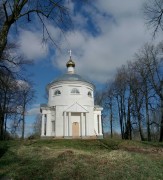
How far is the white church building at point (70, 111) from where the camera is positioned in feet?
88.0

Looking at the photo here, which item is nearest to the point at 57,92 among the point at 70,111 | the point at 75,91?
the point at 75,91

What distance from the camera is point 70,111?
27.0m

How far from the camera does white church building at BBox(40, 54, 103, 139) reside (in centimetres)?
2681

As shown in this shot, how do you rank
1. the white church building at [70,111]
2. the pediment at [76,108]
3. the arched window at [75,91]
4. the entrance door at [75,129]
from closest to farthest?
the white church building at [70,111]
the entrance door at [75,129]
the pediment at [76,108]
the arched window at [75,91]

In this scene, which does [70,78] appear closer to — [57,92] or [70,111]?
[57,92]

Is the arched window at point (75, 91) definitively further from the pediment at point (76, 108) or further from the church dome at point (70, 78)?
the pediment at point (76, 108)

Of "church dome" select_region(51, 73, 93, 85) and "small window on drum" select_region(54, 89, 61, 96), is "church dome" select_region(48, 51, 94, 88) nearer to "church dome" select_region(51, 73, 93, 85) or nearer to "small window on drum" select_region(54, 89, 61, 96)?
"church dome" select_region(51, 73, 93, 85)

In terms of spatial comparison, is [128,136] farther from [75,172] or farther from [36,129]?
[36,129]

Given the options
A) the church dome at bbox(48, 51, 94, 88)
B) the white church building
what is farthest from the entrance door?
the church dome at bbox(48, 51, 94, 88)

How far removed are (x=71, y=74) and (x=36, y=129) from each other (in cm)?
3081

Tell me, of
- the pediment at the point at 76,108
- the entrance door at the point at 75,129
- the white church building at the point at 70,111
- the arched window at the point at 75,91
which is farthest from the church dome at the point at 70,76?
the entrance door at the point at 75,129

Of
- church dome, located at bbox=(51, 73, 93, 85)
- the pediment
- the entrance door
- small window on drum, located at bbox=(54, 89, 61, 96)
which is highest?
church dome, located at bbox=(51, 73, 93, 85)

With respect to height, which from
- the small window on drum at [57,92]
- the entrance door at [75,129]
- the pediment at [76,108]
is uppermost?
the small window on drum at [57,92]

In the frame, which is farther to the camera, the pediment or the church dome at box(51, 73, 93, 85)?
the church dome at box(51, 73, 93, 85)
